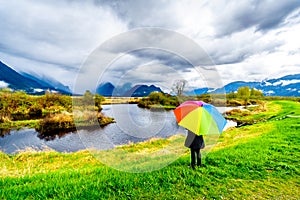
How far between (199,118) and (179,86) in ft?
3.38

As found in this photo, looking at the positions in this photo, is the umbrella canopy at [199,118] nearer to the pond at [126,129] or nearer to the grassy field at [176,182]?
the pond at [126,129]

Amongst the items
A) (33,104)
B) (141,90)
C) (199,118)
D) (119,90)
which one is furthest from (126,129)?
(33,104)

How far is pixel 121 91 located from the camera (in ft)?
16.0

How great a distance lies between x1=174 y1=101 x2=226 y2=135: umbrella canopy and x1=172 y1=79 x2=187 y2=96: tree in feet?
1.21

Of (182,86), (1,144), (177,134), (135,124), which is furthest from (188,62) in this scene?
(1,144)

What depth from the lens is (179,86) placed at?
543 cm

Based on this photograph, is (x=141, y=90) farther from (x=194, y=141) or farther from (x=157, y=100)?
(x=194, y=141)

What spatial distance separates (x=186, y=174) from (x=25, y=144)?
18804mm

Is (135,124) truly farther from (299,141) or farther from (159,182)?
(299,141)

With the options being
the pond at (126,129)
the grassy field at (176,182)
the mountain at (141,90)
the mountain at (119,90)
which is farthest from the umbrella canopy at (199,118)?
the grassy field at (176,182)

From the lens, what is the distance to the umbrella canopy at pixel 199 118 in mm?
5078

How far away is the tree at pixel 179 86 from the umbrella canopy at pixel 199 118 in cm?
37

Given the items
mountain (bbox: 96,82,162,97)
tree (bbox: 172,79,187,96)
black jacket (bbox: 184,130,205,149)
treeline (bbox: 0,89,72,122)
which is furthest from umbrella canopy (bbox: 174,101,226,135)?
treeline (bbox: 0,89,72,122)

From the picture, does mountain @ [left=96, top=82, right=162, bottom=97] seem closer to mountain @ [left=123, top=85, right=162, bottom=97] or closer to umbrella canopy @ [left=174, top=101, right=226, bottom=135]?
mountain @ [left=123, top=85, right=162, bottom=97]
